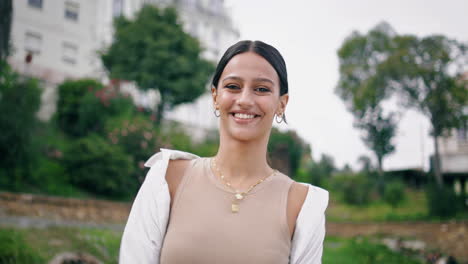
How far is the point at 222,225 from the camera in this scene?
1619 mm

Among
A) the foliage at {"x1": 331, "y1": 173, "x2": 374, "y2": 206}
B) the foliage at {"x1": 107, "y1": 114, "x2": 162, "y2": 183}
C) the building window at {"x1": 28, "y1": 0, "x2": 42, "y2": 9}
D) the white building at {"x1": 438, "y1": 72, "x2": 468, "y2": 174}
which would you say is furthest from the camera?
the white building at {"x1": 438, "y1": 72, "x2": 468, "y2": 174}

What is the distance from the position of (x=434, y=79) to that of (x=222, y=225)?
2018 centimetres

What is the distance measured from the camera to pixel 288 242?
5.43ft

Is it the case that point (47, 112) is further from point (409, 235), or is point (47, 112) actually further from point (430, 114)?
point (430, 114)

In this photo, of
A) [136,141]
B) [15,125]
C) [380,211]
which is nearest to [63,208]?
[15,125]

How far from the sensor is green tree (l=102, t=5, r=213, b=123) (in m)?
18.9

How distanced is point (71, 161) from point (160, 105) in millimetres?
8170

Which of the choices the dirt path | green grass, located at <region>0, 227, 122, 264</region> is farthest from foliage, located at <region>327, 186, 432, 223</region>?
green grass, located at <region>0, 227, 122, 264</region>

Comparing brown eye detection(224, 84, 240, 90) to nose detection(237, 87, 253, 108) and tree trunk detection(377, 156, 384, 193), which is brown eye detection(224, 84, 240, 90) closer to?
nose detection(237, 87, 253, 108)

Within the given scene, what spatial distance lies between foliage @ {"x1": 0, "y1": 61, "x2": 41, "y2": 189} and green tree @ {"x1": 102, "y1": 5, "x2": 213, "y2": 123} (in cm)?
859

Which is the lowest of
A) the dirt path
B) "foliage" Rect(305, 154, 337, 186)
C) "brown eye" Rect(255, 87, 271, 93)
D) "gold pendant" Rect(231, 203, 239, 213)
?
the dirt path

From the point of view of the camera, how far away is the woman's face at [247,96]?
1.73 meters

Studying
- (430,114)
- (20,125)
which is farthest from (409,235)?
(20,125)

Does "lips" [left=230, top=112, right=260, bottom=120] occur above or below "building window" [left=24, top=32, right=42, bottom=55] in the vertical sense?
below
